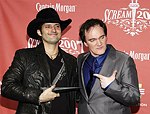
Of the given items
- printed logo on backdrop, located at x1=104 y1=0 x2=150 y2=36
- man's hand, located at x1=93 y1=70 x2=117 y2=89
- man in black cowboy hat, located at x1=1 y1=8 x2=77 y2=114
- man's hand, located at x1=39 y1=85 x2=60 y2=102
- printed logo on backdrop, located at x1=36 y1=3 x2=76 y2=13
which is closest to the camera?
man's hand, located at x1=93 y1=70 x2=117 y2=89

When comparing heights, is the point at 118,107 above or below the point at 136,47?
below

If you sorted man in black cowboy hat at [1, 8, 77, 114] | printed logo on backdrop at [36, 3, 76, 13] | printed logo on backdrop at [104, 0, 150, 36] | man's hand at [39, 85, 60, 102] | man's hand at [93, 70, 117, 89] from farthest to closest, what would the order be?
printed logo on backdrop at [36, 3, 76, 13] → printed logo on backdrop at [104, 0, 150, 36] → man in black cowboy hat at [1, 8, 77, 114] → man's hand at [39, 85, 60, 102] → man's hand at [93, 70, 117, 89]

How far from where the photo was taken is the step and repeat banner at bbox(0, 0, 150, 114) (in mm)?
2236

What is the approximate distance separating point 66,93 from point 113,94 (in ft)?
1.35

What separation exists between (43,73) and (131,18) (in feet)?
2.69

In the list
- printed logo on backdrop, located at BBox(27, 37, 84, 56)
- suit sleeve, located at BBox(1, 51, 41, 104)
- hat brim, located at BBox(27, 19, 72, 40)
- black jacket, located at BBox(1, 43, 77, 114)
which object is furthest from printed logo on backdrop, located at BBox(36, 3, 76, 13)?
suit sleeve, located at BBox(1, 51, 41, 104)

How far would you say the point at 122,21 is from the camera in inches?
89.6

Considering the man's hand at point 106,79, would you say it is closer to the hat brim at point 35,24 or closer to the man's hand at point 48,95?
the man's hand at point 48,95

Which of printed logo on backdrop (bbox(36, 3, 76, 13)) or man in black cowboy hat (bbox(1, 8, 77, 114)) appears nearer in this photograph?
man in black cowboy hat (bbox(1, 8, 77, 114))

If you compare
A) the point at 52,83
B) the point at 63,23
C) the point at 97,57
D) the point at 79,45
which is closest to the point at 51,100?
the point at 52,83

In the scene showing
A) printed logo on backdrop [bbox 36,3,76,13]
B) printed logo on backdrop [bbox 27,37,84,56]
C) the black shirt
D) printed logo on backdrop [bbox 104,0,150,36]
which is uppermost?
printed logo on backdrop [bbox 36,3,76,13]

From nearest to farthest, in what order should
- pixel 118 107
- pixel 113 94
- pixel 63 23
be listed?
1. pixel 113 94
2. pixel 118 107
3. pixel 63 23

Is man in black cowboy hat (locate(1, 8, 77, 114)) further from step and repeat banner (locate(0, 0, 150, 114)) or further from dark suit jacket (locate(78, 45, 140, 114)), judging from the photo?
step and repeat banner (locate(0, 0, 150, 114))

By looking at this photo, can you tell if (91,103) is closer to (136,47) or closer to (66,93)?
(66,93)
